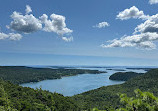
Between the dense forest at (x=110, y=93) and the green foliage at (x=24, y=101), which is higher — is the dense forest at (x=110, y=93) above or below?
below

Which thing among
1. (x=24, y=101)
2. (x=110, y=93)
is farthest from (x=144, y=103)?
(x=110, y=93)

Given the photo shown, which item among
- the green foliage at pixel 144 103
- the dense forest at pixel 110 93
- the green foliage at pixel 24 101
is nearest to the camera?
the green foliage at pixel 144 103

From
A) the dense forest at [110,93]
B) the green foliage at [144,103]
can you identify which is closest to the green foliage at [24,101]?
the green foliage at [144,103]

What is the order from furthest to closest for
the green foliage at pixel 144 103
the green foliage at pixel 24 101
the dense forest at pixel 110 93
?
the dense forest at pixel 110 93, the green foliage at pixel 24 101, the green foliage at pixel 144 103

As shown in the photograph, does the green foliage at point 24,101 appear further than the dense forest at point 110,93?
No

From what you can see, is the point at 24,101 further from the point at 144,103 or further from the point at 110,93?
the point at 110,93

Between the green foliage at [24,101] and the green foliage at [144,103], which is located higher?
the green foliage at [144,103]

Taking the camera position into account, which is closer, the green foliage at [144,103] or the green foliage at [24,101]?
the green foliage at [144,103]

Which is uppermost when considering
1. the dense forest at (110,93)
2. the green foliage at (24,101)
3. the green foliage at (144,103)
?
the green foliage at (144,103)

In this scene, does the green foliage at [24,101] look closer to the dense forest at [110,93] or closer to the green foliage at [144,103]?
the green foliage at [144,103]
